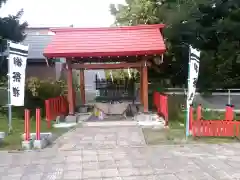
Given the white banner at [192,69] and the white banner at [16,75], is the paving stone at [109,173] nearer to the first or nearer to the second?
the white banner at [192,69]

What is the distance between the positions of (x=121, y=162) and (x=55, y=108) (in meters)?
6.53

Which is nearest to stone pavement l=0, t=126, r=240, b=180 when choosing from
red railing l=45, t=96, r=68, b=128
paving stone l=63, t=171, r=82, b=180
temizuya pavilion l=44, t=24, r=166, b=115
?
paving stone l=63, t=171, r=82, b=180

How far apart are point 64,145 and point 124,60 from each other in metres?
7.77

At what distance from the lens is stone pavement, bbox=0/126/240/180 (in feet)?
19.3

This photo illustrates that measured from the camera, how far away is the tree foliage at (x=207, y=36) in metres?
14.2

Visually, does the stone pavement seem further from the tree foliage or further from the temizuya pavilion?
the tree foliage

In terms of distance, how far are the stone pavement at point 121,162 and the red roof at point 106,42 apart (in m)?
4.29

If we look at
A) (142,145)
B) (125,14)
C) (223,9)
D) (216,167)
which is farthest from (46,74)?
(216,167)

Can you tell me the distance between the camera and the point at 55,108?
41.1 ft

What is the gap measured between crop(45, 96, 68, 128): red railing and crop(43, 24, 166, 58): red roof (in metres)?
1.99

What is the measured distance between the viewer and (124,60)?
1538 cm

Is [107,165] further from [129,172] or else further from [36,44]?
[36,44]

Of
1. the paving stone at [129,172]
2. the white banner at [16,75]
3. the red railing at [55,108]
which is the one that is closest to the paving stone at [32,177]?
the paving stone at [129,172]

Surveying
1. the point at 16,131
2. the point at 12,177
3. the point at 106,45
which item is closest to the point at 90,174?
the point at 12,177
